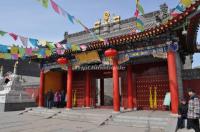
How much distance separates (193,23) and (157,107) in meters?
5.48

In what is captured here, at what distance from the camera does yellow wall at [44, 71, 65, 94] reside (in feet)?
52.4

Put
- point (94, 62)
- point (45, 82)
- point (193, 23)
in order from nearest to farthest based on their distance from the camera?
point (193, 23) → point (94, 62) → point (45, 82)

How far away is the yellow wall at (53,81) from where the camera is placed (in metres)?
16.0

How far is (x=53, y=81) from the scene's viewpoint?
16.4m

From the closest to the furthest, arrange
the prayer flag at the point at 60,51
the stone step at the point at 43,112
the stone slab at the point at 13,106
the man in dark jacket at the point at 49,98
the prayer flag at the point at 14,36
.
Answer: the prayer flag at the point at 14,36 → the stone step at the point at 43,112 → the prayer flag at the point at 60,51 → the man in dark jacket at the point at 49,98 → the stone slab at the point at 13,106

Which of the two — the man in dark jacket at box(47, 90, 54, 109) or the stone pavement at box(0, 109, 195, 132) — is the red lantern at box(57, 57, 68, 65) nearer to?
the man in dark jacket at box(47, 90, 54, 109)

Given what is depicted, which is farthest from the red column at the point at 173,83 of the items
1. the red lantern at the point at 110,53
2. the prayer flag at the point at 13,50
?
the prayer flag at the point at 13,50

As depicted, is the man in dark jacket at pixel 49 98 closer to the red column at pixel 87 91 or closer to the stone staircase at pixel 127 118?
→ the stone staircase at pixel 127 118

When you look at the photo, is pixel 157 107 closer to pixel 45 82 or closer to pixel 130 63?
pixel 130 63

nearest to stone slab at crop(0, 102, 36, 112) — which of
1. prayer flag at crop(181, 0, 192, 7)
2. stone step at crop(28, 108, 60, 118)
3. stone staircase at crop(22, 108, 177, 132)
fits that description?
stone step at crop(28, 108, 60, 118)

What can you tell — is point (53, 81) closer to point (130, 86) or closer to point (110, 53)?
point (130, 86)

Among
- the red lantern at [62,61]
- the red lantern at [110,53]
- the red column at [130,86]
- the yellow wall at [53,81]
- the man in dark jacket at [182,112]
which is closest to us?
the man in dark jacket at [182,112]

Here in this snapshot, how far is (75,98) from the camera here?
15836mm

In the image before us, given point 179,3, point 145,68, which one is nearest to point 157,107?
point 145,68
